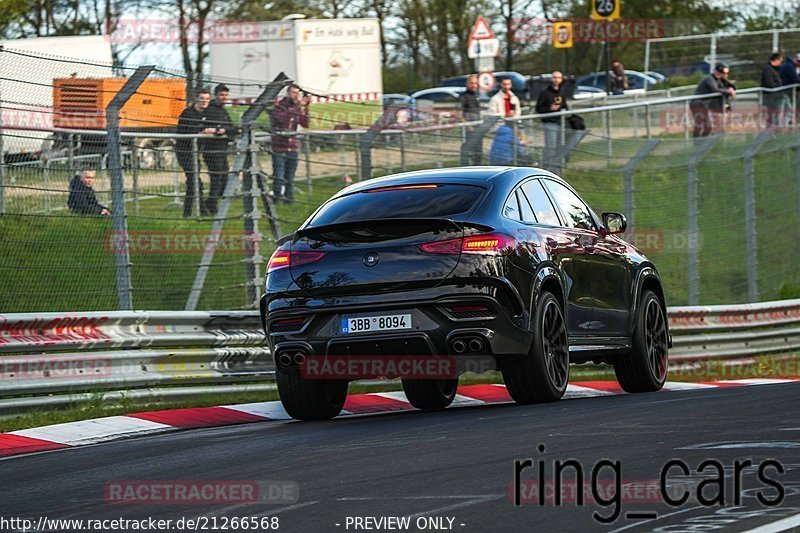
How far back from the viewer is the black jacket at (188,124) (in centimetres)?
1323

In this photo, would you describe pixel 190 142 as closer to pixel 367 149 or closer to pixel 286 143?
pixel 286 143

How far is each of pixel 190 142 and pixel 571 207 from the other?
12.7 ft

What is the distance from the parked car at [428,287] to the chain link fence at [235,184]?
2.55 metres

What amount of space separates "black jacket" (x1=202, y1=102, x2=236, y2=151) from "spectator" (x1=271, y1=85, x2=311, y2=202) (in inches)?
19.6

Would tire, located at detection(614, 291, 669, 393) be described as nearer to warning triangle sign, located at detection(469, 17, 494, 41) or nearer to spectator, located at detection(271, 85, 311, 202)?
spectator, located at detection(271, 85, 311, 202)

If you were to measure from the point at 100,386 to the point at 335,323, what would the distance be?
91.7 inches

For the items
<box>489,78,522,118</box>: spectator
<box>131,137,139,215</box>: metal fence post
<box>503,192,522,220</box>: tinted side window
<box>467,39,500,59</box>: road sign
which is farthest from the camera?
<box>467,39,500,59</box>: road sign

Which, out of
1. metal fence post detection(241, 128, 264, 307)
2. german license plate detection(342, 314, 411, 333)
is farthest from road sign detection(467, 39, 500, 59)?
german license plate detection(342, 314, 411, 333)

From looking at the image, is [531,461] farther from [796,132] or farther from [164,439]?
[796,132]

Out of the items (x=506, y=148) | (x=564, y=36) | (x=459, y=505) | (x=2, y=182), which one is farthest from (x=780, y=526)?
(x=564, y=36)

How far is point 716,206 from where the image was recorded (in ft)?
66.0

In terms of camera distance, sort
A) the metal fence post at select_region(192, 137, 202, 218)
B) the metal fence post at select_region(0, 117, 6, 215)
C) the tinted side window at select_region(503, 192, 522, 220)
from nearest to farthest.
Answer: the tinted side window at select_region(503, 192, 522, 220) → the metal fence post at select_region(0, 117, 6, 215) → the metal fence post at select_region(192, 137, 202, 218)

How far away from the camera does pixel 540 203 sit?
1050 centimetres

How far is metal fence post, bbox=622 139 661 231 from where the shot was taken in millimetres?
17781
